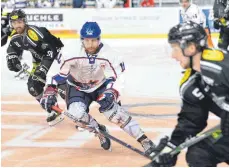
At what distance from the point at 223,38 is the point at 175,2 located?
541cm

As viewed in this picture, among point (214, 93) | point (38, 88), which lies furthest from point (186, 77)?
point (38, 88)

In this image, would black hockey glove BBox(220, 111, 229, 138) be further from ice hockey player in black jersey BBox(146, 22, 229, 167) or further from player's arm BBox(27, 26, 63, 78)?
player's arm BBox(27, 26, 63, 78)

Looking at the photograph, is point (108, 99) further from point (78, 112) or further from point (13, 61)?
point (13, 61)

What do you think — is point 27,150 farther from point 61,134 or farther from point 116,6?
point 116,6

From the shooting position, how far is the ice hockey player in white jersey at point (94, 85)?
4.61 metres

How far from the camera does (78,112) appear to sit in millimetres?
4684

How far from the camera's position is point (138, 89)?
24.9 feet

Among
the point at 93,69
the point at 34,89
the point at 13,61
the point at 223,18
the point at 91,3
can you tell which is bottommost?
the point at 91,3

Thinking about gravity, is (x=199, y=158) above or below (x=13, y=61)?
above

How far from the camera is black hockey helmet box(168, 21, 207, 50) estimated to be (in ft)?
9.28

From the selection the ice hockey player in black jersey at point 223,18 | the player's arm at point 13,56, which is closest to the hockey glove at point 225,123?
the player's arm at point 13,56

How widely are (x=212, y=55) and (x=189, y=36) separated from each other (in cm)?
14

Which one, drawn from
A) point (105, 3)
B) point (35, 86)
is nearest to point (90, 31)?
point (35, 86)

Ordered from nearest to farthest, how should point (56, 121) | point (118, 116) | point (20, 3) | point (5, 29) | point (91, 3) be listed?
point (118, 116)
point (56, 121)
point (5, 29)
point (20, 3)
point (91, 3)
